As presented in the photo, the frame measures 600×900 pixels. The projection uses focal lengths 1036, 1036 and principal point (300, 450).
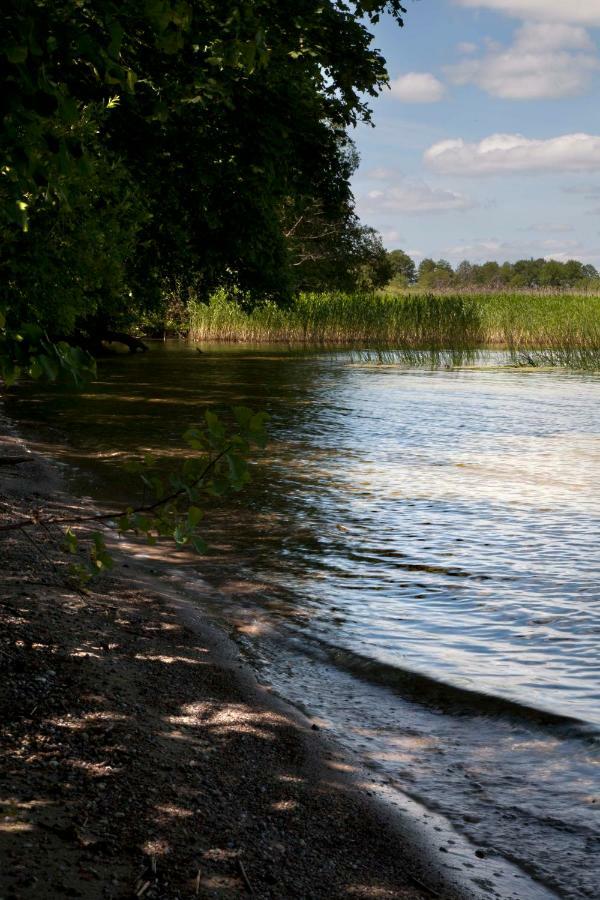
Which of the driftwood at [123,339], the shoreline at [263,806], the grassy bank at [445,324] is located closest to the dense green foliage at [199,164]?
the shoreline at [263,806]

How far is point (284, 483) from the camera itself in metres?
12.7

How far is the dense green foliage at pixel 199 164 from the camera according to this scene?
1520 cm

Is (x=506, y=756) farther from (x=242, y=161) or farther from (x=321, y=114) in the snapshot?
(x=321, y=114)

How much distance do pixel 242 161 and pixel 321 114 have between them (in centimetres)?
332

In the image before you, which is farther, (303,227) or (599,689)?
(303,227)

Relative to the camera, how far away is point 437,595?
7902mm

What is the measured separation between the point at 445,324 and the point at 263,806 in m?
39.7

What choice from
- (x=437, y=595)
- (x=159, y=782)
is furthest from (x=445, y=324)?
(x=159, y=782)

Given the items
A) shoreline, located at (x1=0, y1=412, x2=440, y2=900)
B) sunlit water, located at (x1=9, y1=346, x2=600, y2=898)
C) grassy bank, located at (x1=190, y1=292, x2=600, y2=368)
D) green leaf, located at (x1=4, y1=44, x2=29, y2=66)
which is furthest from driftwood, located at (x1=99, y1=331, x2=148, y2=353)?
green leaf, located at (x1=4, y1=44, x2=29, y2=66)

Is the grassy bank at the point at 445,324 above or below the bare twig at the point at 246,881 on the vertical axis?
above

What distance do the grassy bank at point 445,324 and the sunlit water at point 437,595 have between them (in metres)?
20.8

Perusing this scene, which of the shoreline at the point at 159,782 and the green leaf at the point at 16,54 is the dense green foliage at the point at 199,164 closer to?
the shoreline at the point at 159,782

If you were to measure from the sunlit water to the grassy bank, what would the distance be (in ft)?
68.2

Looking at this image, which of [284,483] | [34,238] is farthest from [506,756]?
[34,238]
